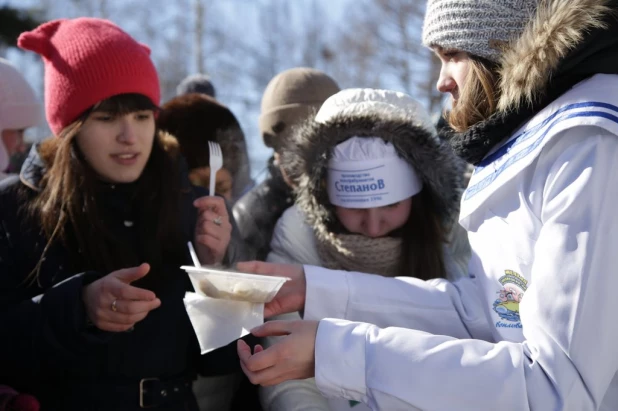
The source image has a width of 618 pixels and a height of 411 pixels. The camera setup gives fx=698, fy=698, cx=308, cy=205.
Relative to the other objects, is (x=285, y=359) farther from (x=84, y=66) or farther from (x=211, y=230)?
(x=84, y=66)

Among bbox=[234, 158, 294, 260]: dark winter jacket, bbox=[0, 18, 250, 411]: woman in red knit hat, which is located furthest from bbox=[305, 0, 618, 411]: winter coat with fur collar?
bbox=[234, 158, 294, 260]: dark winter jacket

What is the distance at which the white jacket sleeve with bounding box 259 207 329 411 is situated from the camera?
7.87ft

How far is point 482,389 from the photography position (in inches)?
55.1

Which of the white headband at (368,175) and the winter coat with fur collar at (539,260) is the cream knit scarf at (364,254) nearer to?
the white headband at (368,175)

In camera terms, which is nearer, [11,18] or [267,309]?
[267,309]

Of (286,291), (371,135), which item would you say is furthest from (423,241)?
(286,291)

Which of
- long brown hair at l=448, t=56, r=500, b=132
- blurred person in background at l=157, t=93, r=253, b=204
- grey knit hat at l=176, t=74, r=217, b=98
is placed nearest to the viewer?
long brown hair at l=448, t=56, r=500, b=132

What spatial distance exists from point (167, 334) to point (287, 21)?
2035 cm

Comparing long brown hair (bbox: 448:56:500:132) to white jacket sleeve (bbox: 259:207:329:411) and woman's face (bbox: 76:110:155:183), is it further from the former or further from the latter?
woman's face (bbox: 76:110:155:183)

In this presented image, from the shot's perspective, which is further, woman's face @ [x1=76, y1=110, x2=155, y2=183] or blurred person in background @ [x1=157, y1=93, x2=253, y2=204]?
blurred person in background @ [x1=157, y1=93, x2=253, y2=204]

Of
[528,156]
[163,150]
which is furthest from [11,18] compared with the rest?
[528,156]

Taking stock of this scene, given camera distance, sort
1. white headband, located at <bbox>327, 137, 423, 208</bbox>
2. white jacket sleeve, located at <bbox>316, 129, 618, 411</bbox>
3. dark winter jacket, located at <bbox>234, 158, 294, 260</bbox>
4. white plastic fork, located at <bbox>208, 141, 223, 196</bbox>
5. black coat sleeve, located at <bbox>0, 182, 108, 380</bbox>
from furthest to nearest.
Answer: dark winter jacket, located at <bbox>234, 158, 294, 260</bbox>
white headband, located at <bbox>327, 137, 423, 208</bbox>
white plastic fork, located at <bbox>208, 141, 223, 196</bbox>
black coat sleeve, located at <bbox>0, 182, 108, 380</bbox>
white jacket sleeve, located at <bbox>316, 129, 618, 411</bbox>

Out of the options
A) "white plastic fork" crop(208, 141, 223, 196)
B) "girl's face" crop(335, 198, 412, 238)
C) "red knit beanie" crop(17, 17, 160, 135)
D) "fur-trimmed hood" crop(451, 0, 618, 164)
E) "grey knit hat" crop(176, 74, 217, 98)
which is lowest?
"girl's face" crop(335, 198, 412, 238)

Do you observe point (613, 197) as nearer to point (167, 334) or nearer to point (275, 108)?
point (167, 334)
